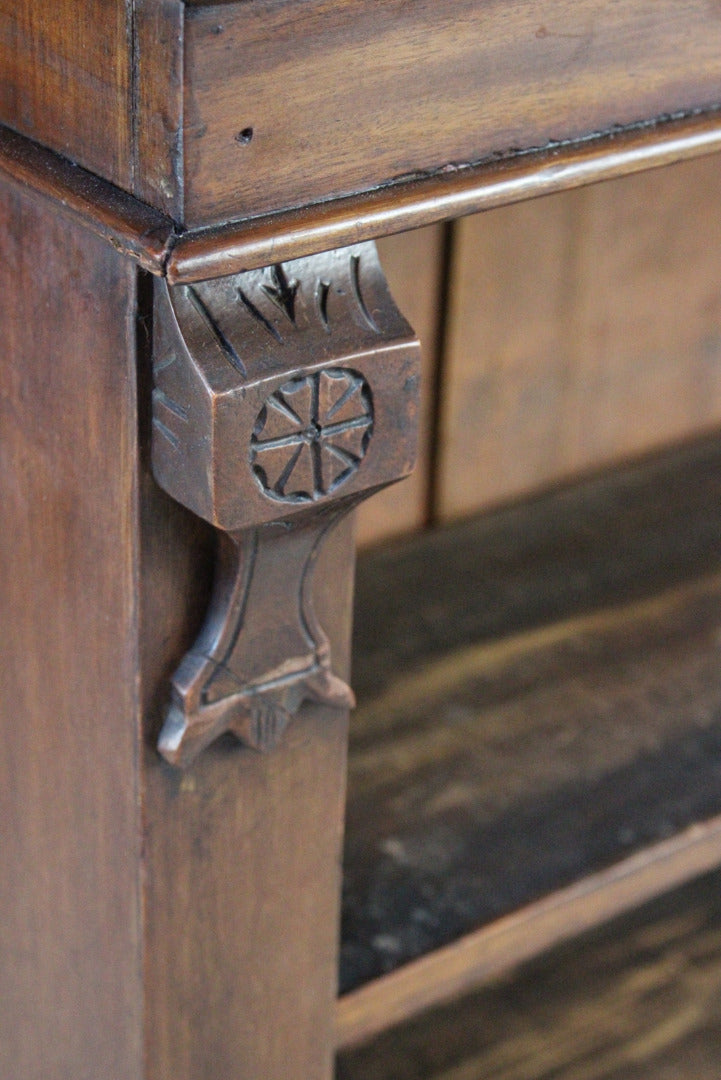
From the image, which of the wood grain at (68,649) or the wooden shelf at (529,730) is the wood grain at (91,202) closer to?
the wood grain at (68,649)

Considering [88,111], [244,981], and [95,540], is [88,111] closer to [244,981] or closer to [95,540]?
[95,540]

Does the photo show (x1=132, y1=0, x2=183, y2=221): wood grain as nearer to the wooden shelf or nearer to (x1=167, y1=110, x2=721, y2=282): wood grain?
(x1=167, y1=110, x2=721, y2=282): wood grain

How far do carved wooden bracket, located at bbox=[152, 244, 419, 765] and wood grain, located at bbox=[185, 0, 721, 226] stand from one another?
0.04 m

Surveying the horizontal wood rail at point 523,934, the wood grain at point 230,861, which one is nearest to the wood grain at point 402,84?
the wood grain at point 230,861

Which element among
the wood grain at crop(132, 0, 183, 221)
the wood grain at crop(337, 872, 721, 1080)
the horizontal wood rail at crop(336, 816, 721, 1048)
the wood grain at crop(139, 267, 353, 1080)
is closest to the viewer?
the wood grain at crop(132, 0, 183, 221)

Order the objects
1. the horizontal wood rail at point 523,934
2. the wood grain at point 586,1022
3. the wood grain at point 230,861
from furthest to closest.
A: 1. the wood grain at point 586,1022
2. the horizontal wood rail at point 523,934
3. the wood grain at point 230,861

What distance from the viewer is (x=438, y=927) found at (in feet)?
2.52

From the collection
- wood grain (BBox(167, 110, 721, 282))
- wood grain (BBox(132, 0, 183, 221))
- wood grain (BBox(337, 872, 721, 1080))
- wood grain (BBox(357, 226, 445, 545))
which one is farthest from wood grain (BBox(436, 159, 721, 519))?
wood grain (BBox(132, 0, 183, 221))

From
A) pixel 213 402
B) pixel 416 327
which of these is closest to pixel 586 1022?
pixel 416 327

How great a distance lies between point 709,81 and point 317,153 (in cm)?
17

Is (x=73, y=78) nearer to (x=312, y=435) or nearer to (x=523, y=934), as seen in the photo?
(x=312, y=435)

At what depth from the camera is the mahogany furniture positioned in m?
0.41

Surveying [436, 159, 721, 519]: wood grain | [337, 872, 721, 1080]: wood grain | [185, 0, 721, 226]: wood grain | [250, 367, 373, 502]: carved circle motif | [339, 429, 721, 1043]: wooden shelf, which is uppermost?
[185, 0, 721, 226]: wood grain

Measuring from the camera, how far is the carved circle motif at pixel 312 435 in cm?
45
